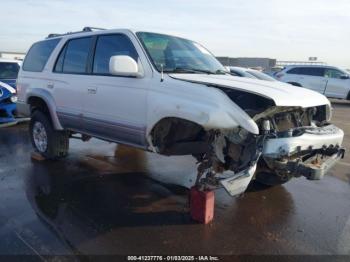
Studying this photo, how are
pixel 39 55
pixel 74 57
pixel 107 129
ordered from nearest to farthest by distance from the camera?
1. pixel 107 129
2. pixel 74 57
3. pixel 39 55

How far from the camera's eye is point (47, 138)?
5.91m

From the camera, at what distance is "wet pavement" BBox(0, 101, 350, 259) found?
3.48 metres

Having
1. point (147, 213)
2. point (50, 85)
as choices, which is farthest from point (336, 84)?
point (147, 213)

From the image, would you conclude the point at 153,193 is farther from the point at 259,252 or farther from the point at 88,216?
the point at 259,252

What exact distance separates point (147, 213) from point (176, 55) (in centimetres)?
198

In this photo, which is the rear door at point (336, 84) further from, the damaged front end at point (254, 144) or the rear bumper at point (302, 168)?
the rear bumper at point (302, 168)

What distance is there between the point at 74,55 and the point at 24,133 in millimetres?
3979

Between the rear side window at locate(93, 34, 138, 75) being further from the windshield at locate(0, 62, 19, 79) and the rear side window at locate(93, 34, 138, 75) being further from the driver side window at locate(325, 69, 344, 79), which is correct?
the driver side window at locate(325, 69, 344, 79)

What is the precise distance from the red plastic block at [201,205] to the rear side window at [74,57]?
2.44 metres

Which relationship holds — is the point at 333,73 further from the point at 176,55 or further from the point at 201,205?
the point at 201,205

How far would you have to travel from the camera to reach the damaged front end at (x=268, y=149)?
3395mm

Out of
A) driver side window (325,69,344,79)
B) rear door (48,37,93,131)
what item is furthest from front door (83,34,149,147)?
driver side window (325,69,344,79)

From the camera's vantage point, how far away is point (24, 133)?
8602 millimetres

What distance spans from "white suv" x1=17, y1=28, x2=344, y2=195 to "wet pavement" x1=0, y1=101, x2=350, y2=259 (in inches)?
19.6
